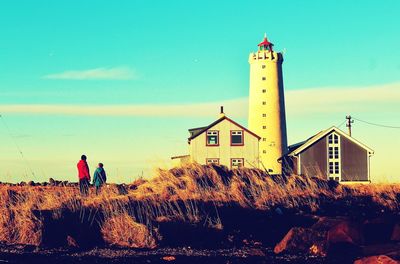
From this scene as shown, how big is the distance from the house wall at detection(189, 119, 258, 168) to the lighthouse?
16.4 feet

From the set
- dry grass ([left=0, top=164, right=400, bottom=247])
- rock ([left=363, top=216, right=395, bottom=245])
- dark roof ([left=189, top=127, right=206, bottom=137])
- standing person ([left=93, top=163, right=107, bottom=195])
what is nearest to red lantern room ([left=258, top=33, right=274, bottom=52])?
dark roof ([left=189, top=127, right=206, bottom=137])

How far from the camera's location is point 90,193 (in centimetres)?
1983

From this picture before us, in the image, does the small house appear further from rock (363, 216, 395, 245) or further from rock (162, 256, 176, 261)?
rock (162, 256, 176, 261)

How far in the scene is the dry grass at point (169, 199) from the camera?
13695 millimetres

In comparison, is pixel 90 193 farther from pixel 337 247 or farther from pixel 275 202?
pixel 337 247

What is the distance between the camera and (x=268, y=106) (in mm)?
51656

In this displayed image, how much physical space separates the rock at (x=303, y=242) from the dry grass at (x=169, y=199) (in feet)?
9.04

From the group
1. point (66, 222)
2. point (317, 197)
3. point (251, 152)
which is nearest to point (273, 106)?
point (251, 152)

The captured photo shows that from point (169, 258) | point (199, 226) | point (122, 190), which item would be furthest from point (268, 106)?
point (169, 258)

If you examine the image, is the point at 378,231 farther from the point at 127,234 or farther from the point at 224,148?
the point at 224,148

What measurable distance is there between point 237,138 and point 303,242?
3287cm

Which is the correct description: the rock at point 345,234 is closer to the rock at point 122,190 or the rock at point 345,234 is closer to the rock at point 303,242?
the rock at point 303,242

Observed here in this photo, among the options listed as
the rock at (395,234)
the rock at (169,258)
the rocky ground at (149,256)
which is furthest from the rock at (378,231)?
the rock at (169,258)

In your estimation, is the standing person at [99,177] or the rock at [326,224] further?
the standing person at [99,177]
